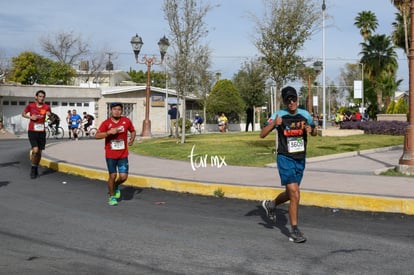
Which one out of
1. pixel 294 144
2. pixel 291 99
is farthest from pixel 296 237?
pixel 291 99

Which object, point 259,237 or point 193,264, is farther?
point 259,237

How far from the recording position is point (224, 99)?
44.8 meters

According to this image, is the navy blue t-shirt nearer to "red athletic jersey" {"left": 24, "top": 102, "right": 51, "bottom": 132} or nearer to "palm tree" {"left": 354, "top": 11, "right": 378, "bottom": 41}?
"red athletic jersey" {"left": 24, "top": 102, "right": 51, "bottom": 132}

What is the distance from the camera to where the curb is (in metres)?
7.89

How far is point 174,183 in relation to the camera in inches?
400

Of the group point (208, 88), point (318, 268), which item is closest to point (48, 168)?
point (318, 268)

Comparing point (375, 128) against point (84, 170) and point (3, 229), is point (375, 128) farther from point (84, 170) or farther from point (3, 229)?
point (3, 229)

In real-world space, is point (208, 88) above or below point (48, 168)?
above

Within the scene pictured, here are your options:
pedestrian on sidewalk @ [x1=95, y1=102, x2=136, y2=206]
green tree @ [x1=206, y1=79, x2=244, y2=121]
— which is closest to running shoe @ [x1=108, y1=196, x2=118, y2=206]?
pedestrian on sidewalk @ [x1=95, y1=102, x2=136, y2=206]

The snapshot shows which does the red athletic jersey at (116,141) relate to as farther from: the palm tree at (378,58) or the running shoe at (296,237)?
the palm tree at (378,58)

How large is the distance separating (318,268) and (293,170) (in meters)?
1.48

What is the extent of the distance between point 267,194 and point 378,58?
172 ft

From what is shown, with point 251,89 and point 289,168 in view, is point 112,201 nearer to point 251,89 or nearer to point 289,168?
point 289,168

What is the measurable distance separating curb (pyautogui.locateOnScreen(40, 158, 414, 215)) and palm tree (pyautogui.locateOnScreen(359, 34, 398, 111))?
1941 inches
